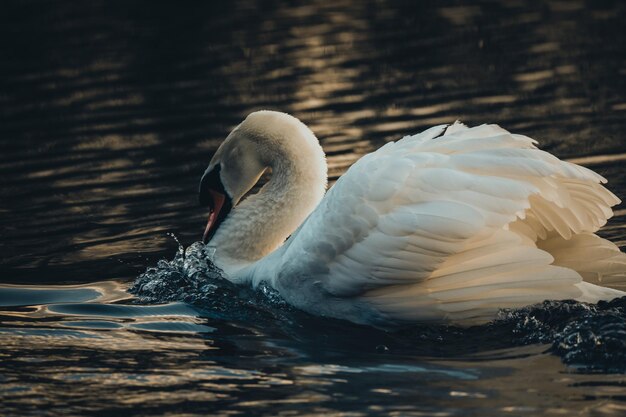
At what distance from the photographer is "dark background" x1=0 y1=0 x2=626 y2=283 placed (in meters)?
10.8

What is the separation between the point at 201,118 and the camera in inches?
572

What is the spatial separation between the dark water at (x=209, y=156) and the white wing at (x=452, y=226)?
0.21 meters

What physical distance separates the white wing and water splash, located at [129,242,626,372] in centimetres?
10

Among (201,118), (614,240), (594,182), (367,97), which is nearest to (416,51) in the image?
(367,97)

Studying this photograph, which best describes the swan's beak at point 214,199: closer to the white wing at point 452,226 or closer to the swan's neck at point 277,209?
the swan's neck at point 277,209

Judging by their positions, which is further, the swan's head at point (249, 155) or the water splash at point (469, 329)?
the swan's head at point (249, 155)

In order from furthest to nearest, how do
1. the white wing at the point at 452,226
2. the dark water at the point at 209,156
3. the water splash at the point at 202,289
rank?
the water splash at the point at 202,289 < the white wing at the point at 452,226 < the dark water at the point at 209,156

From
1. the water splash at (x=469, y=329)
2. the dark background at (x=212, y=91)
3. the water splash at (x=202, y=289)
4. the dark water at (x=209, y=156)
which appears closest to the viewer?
the dark water at (x=209, y=156)

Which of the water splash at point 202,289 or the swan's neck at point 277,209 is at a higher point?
the swan's neck at point 277,209

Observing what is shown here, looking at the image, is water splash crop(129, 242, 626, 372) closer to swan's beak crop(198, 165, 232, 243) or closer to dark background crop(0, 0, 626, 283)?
swan's beak crop(198, 165, 232, 243)

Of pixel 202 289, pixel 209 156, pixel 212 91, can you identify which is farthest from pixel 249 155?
pixel 212 91

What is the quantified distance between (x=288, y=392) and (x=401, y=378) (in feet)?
1.95

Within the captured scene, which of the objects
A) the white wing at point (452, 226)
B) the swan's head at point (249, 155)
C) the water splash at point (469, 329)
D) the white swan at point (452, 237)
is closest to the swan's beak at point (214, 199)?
the swan's head at point (249, 155)

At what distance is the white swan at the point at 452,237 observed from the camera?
685cm
